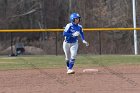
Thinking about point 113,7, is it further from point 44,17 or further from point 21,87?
point 21,87

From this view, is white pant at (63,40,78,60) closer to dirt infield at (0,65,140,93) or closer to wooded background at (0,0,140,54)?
dirt infield at (0,65,140,93)

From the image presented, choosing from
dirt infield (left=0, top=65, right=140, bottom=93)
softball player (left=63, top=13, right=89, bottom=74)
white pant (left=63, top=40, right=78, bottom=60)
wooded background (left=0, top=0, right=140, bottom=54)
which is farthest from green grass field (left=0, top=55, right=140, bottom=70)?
wooded background (left=0, top=0, right=140, bottom=54)

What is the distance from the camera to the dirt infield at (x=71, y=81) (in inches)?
462

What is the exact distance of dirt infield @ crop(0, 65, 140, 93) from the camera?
462 inches

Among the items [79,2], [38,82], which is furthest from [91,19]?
[38,82]

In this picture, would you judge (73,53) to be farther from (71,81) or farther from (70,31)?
(71,81)

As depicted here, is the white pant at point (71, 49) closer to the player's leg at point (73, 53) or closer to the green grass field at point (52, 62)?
the player's leg at point (73, 53)

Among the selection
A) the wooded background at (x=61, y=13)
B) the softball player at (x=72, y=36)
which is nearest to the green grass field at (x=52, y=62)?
the softball player at (x=72, y=36)

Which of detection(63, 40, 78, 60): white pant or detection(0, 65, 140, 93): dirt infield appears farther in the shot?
detection(63, 40, 78, 60): white pant

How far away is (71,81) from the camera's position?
1349cm

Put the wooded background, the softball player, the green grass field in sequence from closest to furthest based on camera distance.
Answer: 1. the softball player
2. the green grass field
3. the wooded background

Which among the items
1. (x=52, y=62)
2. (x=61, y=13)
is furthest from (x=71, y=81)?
(x=61, y=13)

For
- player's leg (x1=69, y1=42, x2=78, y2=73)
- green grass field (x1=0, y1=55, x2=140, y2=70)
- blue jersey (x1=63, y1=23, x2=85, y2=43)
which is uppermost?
blue jersey (x1=63, y1=23, x2=85, y2=43)

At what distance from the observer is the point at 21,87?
12383 mm
